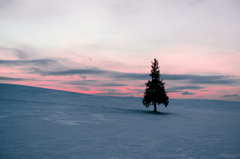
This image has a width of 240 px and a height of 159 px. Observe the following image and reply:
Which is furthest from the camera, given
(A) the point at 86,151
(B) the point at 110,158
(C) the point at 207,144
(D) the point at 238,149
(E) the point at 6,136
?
(E) the point at 6,136

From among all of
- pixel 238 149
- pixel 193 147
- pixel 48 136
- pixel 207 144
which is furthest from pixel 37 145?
pixel 238 149

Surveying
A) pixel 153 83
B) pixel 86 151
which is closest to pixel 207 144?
pixel 86 151

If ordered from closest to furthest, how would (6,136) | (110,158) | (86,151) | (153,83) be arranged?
(110,158)
(86,151)
(6,136)
(153,83)

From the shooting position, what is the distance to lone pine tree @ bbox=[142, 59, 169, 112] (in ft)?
157

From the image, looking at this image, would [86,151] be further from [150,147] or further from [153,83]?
[153,83]

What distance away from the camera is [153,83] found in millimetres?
49031

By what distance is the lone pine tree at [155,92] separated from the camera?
47938 mm

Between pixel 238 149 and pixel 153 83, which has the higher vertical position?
pixel 153 83

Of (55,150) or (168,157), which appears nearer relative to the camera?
(168,157)

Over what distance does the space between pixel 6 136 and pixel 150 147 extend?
1183cm

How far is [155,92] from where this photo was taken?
158 feet

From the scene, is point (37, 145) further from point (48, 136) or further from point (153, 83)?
point (153, 83)

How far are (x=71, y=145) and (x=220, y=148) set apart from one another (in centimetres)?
1004

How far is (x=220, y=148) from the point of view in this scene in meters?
13.4
